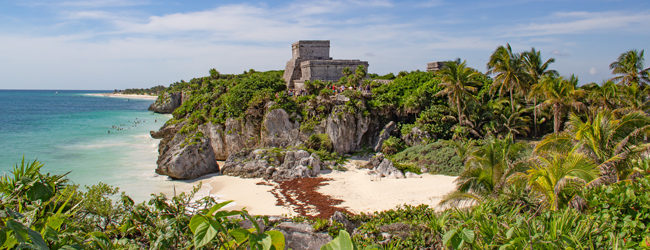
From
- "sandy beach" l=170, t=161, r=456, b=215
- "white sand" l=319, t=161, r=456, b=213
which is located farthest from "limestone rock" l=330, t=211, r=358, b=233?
"sandy beach" l=170, t=161, r=456, b=215

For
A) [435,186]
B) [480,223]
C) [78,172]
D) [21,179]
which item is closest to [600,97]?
[435,186]

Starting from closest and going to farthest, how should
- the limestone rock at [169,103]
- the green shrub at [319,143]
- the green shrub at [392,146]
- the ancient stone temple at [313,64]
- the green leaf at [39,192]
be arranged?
the green leaf at [39,192], the green shrub at [392,146], the green shrub at [319,143], the ancient stone temple at [313,64], the limestone rock at [169,103]

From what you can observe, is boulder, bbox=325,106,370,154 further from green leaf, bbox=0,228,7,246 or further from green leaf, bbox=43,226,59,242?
green leaf, bbox=0,228,7,246

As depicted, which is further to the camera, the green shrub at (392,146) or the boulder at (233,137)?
the boulder at (233,137)

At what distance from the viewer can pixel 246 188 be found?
17.1 meters

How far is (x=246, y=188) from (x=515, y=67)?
16.1m

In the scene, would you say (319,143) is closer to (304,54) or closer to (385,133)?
(385,133)

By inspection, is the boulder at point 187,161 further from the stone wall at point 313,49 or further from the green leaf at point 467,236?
the green leaf at point 467,236

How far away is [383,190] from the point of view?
16203mm

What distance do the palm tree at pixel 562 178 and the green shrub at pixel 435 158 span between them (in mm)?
10989

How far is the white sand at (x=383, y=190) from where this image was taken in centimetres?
1440

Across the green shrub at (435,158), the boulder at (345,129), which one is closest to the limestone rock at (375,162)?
the green shrub at (435,158)

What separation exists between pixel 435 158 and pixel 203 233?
59.1ft

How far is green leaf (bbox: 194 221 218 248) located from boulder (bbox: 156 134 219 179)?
1736cm
